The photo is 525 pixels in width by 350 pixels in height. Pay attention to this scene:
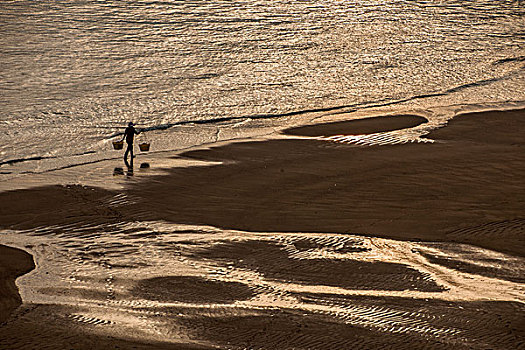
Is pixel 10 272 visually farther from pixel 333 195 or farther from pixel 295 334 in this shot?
pixel 333 195

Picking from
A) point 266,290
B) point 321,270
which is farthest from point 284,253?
point 266,290

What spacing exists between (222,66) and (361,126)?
453 inches

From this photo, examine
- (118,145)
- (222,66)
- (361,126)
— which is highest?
(222,66)

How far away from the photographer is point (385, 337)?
7500 mm

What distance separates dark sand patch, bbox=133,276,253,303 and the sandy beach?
1.3 inches

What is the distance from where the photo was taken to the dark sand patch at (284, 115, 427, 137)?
1864cm

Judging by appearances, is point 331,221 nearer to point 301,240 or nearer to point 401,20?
point 301,240

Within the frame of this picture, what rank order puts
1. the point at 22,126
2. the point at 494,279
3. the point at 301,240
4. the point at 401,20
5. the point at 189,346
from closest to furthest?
the point at 189,346 → the point at 494,279 → the point at 301,240 → the point at 22,126 → the point at 401,20

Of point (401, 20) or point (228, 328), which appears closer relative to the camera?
point (228, 328)

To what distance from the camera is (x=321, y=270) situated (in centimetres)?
964

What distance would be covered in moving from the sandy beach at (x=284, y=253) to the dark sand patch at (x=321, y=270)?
3cm

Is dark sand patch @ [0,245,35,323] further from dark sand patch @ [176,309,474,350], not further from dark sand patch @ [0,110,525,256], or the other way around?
dark sand patch @ [176,309,474,350]

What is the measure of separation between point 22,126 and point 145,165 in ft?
23.2

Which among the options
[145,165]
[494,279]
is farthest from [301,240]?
[145,165]
